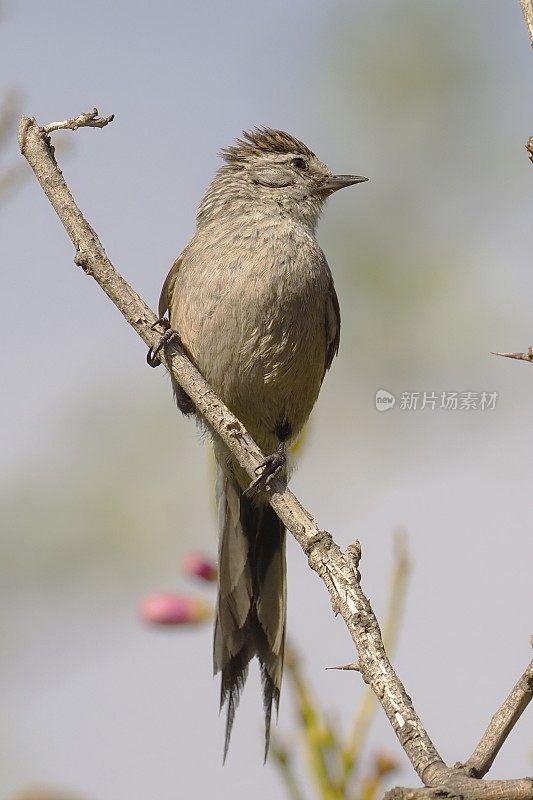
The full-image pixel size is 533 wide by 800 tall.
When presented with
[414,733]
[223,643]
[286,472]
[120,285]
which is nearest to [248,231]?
[286,472]

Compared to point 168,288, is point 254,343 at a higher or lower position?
lower

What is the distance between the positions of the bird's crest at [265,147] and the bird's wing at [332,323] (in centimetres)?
116

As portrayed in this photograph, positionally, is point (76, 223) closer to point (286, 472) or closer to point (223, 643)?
point (286, 472)

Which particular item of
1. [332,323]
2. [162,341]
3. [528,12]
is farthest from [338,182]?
[528,12]

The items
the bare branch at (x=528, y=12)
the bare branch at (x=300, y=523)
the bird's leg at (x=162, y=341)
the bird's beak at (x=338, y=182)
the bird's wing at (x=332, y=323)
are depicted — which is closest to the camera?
the bare branch at (x=300, y=523)

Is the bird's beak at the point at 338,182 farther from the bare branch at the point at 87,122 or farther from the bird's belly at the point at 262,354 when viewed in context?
the bare branch at the point at 87,122

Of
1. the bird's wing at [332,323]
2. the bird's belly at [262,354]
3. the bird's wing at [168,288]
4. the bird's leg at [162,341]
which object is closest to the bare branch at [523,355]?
the bird's leg at [162,341]

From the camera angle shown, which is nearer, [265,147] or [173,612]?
[173,612]

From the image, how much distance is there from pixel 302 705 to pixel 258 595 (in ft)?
7.58

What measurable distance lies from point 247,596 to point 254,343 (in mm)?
1367

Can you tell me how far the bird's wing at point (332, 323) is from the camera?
6270 millimetres

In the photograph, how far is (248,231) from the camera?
6082mm

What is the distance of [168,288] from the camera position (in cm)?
639

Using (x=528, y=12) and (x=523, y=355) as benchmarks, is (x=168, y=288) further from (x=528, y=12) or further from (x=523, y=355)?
(x=523, y=355)
